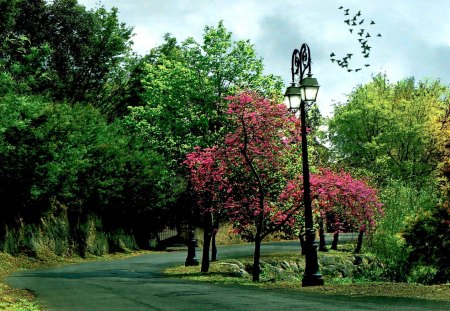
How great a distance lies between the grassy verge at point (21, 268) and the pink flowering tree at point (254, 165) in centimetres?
862

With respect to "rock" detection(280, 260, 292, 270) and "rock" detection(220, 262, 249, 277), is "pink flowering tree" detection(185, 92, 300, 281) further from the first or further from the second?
"rock" detection(280, 260, 292, 270)

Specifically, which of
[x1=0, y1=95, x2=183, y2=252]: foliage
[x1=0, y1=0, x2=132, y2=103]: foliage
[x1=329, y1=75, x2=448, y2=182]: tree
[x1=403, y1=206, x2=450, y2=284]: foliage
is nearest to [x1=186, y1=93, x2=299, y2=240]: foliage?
[x1=403, y1=206, x2=450, y2=284]: foliage

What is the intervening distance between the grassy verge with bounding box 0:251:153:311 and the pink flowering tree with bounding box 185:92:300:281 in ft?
28.3

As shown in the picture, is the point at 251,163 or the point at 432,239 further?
the point at 432,239

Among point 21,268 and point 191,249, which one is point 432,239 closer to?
point 191,249

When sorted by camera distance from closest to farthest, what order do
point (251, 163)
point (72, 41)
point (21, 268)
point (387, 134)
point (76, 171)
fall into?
point (251, 163), point (21, 268), point (76, 171), point (387, 134), point (72, 41)

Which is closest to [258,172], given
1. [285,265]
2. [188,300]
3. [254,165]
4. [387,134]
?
[254,165]

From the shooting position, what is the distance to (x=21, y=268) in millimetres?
28281

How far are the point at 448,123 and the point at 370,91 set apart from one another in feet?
96.2

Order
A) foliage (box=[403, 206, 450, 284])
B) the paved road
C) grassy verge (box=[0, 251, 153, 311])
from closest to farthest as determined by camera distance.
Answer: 1. the paved road
2. grassy verge (box=[0, 251, 153, 311])
3. foliage (box=[403, 206, 450, 284])

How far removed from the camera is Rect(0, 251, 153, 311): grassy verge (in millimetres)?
12888

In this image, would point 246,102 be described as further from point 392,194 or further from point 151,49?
point 151,49

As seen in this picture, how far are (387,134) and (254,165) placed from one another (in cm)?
2788

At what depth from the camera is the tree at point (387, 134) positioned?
4644cm
